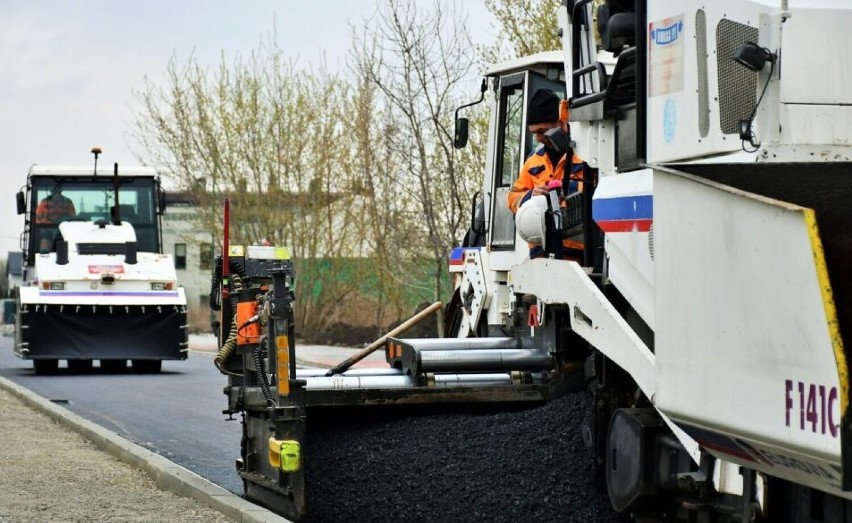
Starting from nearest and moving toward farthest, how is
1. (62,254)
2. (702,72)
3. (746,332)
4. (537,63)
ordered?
(746,332) < (702,72) < (537,63) < (62,254)

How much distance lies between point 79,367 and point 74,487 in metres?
16.5

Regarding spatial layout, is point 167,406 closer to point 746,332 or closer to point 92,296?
point 92,296

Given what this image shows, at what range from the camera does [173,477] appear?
31.1 ft

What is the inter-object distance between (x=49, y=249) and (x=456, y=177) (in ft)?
24.6

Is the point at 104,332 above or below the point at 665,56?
below

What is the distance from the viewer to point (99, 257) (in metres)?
23.1

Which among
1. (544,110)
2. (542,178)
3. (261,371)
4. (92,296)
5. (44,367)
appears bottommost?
(44,367)

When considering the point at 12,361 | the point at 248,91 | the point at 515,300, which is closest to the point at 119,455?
the point at 515,300

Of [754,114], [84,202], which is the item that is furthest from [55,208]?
[754,114]

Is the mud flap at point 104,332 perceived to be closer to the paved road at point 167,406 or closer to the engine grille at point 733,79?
the paved road at point 167,406

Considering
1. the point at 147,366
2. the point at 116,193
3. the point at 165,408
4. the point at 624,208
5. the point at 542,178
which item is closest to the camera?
the point at 624,208

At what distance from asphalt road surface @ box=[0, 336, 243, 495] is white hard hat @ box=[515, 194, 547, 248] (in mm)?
3675

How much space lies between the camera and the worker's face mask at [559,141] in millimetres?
7129

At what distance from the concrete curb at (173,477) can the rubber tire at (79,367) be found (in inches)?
400
